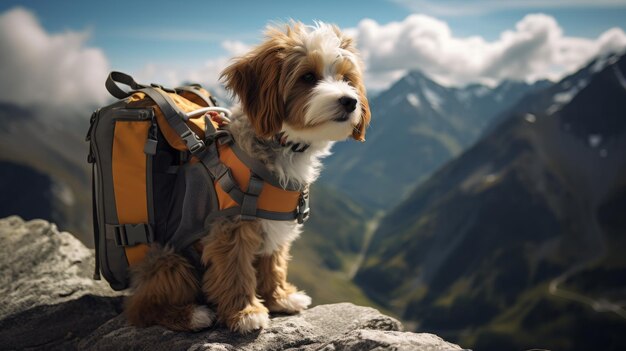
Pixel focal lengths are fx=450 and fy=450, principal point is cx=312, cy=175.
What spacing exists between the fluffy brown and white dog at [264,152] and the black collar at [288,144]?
0.03m

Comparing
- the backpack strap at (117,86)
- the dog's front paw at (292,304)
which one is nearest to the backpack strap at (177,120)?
the backpack strap at (117,86)

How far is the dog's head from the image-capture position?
6.16 m

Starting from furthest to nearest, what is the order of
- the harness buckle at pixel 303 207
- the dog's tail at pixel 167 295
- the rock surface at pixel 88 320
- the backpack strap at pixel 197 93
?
1. the backpack strap at pixel 197 93
2. the harness buckle at pixel 303 207
3. the dog's tail at pixel 167 295
4. the rock surface at pixel 88 320

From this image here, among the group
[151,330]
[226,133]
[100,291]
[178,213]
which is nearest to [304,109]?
[226,133]

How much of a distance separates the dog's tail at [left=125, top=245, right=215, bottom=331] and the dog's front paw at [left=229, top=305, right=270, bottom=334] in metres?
0.46

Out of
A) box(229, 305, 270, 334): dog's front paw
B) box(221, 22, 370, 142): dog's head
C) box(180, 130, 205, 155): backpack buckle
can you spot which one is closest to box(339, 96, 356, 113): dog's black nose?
box(221, 22, 370, 142): dog's head

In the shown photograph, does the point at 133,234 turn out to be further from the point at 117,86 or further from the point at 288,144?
the point at 288,144

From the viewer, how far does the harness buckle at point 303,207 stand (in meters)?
7.46

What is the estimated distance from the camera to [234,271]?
7082mm

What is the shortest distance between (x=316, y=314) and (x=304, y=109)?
417cm

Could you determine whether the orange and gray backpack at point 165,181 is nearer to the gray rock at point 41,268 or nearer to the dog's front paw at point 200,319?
the dog's front paw at point 200,319

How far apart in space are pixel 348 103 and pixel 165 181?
3.57 m

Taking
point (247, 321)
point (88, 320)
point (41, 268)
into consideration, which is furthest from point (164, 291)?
point (41, 268)

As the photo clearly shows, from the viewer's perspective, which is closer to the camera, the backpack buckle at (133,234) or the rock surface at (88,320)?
the rock surface at (88,320)
